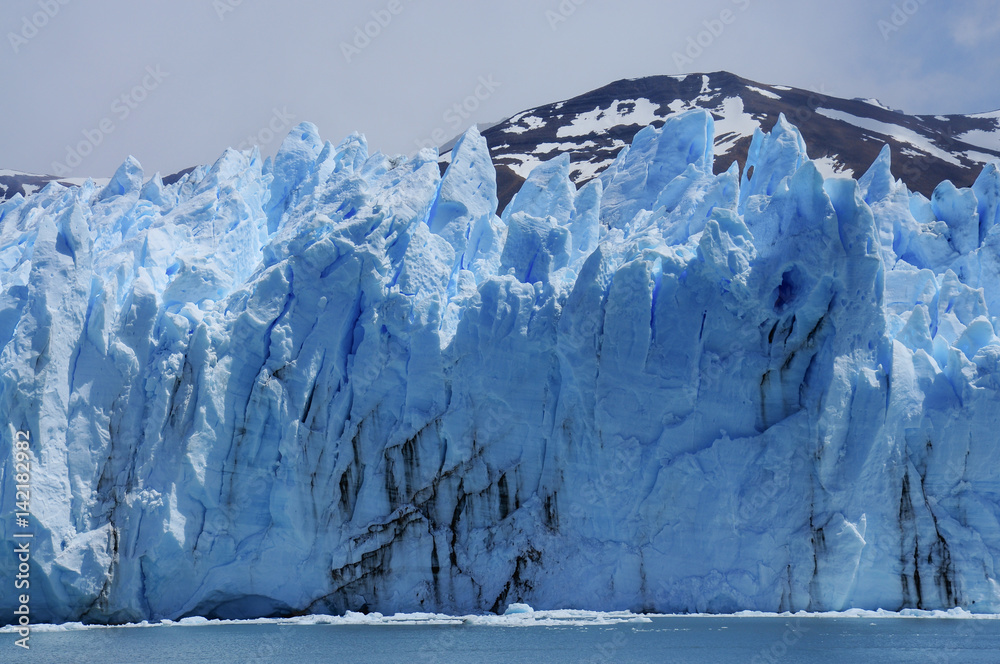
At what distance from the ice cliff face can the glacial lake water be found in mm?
635

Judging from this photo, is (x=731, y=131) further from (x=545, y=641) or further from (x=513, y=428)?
(x=545, y=641)

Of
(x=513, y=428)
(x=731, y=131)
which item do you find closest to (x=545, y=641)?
(x=513, y=428)

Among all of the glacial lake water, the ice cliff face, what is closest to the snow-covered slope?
the ice cliff face

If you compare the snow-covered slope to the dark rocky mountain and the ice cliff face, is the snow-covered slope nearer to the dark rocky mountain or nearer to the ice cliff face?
the dark rocky mountain

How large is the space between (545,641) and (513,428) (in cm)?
338

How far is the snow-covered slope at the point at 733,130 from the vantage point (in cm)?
3434

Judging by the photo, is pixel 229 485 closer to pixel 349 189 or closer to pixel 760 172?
pixel 349 189

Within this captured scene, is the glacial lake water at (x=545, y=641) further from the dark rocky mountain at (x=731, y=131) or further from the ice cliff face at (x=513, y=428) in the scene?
the dark rocky mountain at (x=731, y=131)

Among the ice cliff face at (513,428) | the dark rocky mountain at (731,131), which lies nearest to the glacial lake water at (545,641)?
the ice cliff face at (513,428)

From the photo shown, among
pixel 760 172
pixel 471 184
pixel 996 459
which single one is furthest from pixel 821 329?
pixel 471 184

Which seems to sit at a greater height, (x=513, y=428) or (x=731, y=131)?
(x=731, y=131)

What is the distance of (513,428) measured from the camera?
15023 millimetres

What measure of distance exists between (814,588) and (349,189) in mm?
9435

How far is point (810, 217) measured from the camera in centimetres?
1467
